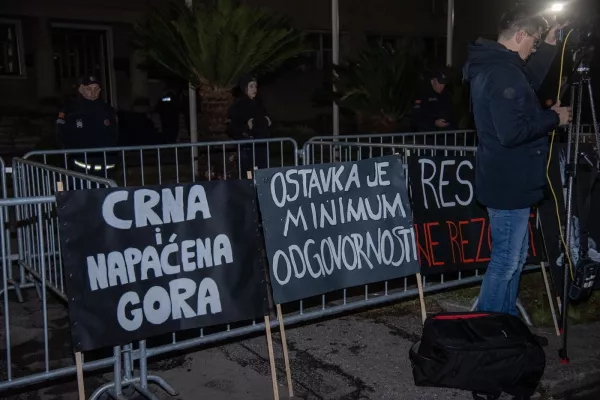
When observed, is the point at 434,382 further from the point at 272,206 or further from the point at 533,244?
the point at 533,244

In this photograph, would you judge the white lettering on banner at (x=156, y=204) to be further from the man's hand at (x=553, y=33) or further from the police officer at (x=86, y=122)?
the police officer at (x=86, y=122)

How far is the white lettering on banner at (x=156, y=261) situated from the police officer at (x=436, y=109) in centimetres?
709

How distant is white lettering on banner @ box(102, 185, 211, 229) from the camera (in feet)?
12.0

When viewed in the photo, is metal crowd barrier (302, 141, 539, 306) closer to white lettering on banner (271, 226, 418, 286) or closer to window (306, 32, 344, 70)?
white lettering on banner (271, 226, 418, 286)

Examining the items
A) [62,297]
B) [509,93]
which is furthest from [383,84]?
[62,297]

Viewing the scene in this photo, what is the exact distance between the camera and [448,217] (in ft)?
17.1

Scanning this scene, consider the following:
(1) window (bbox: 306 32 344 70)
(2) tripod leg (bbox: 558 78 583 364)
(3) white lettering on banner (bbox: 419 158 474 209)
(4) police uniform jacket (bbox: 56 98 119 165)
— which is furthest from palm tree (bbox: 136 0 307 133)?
(1) window (bbox: 306 32 344 70)

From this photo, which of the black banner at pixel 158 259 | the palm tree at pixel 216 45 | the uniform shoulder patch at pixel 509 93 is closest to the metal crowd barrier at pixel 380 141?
the uniform shoulder patch at pixel 509 93

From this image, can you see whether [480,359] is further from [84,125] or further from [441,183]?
[84,125]

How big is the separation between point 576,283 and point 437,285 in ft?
3.78

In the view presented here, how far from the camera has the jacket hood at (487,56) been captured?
13.8 ft

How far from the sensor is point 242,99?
928cm

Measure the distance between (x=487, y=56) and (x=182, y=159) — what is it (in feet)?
41.4

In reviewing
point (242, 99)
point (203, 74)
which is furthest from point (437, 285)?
point (203, 74)
